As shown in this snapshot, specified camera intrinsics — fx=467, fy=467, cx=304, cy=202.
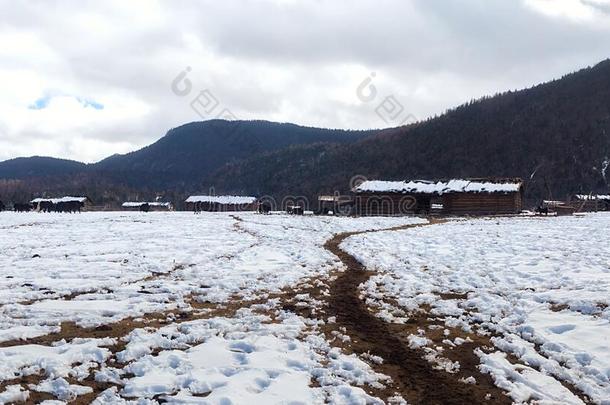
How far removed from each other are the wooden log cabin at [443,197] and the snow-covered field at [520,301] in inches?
1272

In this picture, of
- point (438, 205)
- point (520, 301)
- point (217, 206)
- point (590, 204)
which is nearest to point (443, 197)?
point (438, 205)

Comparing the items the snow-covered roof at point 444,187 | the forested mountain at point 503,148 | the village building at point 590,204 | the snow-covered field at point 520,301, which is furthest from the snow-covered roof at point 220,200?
the snow-covered field at point 520,301

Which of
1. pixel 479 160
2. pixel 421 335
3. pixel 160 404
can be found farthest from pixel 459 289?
pixel 479 160

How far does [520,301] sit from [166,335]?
772cm

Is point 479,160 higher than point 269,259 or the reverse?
higher

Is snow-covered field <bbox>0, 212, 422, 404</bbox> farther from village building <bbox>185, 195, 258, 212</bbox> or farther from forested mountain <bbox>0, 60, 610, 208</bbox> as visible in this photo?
forested mountain <bbox>0, 60, 610, 208</bbox>

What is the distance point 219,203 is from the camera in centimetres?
10069

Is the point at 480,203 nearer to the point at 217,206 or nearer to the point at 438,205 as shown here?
the point at 438,205

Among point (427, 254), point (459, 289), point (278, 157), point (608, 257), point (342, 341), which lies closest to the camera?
point (342, 341)

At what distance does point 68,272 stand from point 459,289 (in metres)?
11.3

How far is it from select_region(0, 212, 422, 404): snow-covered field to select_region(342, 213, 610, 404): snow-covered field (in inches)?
82.2

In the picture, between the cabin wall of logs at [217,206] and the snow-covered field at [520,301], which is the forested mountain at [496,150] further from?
the snow-covered field at [520,301]

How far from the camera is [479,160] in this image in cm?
15188

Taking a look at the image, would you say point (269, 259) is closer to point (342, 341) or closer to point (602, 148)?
point (342, 341)
